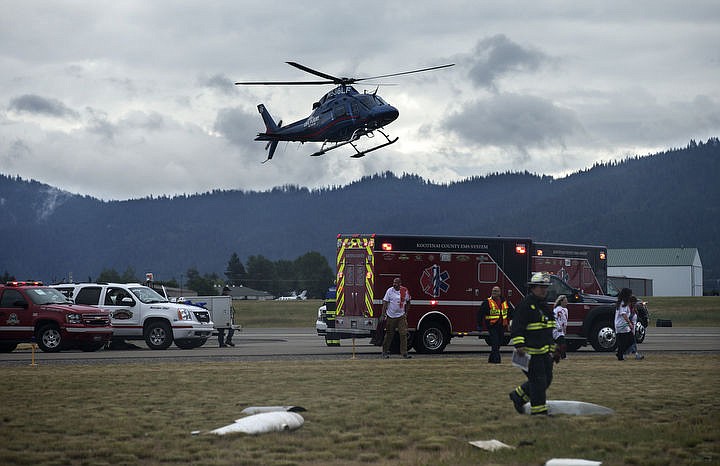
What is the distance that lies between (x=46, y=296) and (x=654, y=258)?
142777mm

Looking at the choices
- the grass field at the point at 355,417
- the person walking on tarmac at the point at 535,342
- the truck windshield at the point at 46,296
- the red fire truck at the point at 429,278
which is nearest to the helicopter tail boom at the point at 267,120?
the truck windshield at the point at 46,296

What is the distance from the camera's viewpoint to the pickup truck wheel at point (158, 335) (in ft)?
98.9

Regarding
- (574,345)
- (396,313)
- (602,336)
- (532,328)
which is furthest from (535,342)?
(574,345)

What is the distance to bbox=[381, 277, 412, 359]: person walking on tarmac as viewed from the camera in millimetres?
24609

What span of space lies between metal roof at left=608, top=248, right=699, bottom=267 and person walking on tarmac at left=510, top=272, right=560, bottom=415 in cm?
14823

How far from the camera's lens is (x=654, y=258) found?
531ft

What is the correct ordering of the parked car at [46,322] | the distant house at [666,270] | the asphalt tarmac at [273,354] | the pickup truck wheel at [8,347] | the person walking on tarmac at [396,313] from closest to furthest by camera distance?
the person walking on tarmac at [396,313] → the asphalt tarmac at [273,354] → the parked car at [46,322] → the pickup truck wheel at [8,347] → the distant house at [666,270]

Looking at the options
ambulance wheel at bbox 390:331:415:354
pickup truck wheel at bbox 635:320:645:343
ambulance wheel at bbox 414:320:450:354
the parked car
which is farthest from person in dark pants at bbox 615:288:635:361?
the parked car

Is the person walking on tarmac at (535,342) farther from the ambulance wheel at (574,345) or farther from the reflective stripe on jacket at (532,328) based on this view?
the ambulance wheel at (574,345)

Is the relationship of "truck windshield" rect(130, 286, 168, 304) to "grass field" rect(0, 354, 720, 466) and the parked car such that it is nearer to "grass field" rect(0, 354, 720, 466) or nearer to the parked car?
the parked car

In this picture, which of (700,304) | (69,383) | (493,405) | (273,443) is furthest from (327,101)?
(700,304)

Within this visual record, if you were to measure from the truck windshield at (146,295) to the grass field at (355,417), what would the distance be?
375 inches

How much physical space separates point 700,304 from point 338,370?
2624 inches

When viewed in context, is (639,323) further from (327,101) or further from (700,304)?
(700,304)
